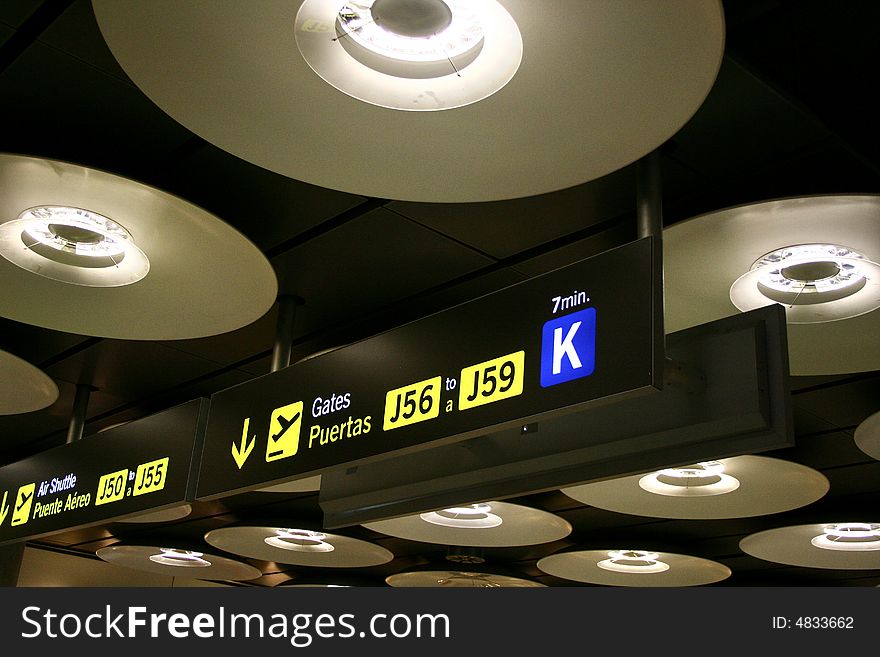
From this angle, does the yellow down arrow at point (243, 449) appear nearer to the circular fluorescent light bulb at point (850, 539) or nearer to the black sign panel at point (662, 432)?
the black sign panel at point (662, 432)

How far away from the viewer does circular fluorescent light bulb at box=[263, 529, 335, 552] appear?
11797 millimetres

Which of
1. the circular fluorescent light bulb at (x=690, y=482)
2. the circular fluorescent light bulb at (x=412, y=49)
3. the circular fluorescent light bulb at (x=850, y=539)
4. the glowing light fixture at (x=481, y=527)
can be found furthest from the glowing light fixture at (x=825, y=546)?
the circular fluorescent light bulb at (x=412, y=49)

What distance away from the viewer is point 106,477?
20.8ft

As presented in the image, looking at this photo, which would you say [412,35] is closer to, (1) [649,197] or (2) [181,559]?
(1) [649,197]

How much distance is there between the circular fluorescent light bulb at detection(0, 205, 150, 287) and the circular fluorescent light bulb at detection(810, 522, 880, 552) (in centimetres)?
823

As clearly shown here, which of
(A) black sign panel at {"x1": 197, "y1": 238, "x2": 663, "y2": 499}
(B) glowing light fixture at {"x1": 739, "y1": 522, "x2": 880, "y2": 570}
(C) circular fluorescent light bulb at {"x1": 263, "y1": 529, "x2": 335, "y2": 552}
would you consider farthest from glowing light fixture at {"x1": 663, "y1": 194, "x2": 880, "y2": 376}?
(C) circular fluorescent light bulb at {"x1": 263, "y1": 529, "x2": 335, "y2": 552}

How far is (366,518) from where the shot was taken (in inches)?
218

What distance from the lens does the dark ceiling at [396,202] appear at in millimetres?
3947

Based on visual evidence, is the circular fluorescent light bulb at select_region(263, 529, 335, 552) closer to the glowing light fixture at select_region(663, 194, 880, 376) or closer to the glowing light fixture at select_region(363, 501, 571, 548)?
the glowing light fixture at select_region(363, 501, 571, 548)

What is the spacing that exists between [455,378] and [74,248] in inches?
96.3

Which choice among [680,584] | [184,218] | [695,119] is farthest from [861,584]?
[184,218]

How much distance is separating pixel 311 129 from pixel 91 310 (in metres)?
2.73

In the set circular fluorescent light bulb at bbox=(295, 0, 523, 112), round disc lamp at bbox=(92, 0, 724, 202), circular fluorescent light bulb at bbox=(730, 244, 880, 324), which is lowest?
round disc lamp at bbox=(92, 0, 724, 202)

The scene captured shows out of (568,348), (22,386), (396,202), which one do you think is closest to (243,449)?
(396,202)
